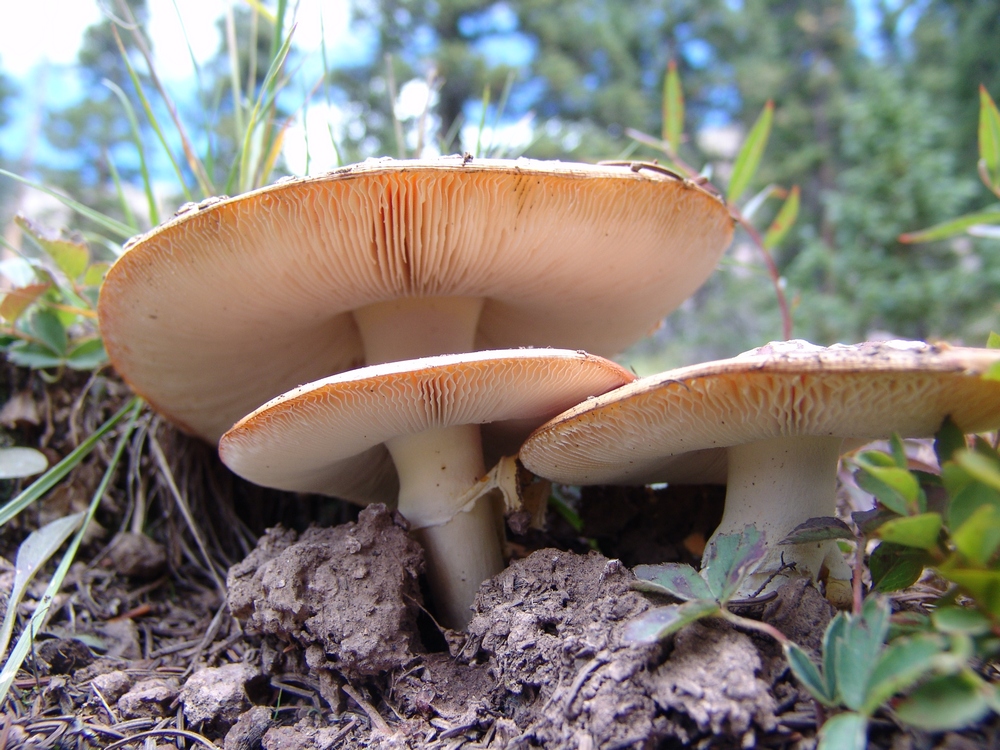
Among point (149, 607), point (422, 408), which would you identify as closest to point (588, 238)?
point (422, 408)

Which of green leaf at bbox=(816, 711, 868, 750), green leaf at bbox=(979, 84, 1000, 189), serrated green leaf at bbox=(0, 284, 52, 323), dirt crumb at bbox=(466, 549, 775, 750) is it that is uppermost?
serrated green leaf at bbox=(0, 284, 52, 323)

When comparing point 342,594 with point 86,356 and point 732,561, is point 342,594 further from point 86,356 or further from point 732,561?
point 86,356

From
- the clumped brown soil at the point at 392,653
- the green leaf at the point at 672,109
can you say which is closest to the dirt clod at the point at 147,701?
the clumped brown soil at the point at 392,653

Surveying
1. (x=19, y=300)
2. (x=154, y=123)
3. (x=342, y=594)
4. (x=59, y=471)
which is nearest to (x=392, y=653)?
(x=342, y=594)

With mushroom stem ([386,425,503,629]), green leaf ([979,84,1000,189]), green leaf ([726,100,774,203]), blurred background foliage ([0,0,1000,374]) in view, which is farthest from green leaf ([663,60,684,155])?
blurred background foliage ([0,0,1000,374])

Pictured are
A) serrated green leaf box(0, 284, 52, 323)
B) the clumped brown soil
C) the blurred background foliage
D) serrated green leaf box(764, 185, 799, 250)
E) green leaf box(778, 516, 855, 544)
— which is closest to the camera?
the clumped brown soil

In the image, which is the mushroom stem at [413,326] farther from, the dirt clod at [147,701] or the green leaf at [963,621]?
the green leaf at [963,621]

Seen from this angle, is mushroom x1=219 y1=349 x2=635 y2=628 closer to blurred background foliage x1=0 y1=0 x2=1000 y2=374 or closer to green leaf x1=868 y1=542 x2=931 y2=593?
green leaf x1=868 y1=542 x2=931 y2=593
